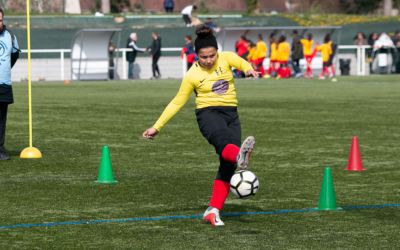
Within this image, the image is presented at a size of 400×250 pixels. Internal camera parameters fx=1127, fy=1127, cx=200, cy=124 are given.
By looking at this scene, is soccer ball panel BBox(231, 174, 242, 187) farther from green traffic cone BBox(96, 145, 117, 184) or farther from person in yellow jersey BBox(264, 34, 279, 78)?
person in yellow jersey BBox(264, 34, 279, 78)

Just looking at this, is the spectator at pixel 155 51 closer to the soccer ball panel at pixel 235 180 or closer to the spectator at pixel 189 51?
the spectator at pixel 189 51

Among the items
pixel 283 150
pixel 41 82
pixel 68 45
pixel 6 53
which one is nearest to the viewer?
pixel 6 53

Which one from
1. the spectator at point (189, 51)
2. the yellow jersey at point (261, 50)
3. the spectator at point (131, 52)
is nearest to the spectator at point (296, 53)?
the yellow jersey at point (261, 50)

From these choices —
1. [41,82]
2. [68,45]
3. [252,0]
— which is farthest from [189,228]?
[252,0]

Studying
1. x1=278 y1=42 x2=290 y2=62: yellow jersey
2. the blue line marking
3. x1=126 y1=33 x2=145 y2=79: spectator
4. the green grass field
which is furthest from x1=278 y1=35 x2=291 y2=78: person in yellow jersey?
the blue line marking

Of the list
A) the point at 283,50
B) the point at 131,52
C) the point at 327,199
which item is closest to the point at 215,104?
the point at 327,199

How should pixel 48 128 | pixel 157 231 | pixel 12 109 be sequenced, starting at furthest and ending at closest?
pixel 12 109 < pixel 48 128 < pixel 157 231

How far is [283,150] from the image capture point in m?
17.5

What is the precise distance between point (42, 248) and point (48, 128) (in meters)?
12.7

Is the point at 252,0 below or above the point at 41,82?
above

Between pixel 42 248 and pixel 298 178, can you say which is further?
pixel 298 178

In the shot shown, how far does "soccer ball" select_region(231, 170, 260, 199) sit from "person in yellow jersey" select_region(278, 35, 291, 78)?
37.2 m

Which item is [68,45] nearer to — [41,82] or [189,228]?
[41,82]

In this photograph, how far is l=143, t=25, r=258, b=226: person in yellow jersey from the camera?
10273 mm
